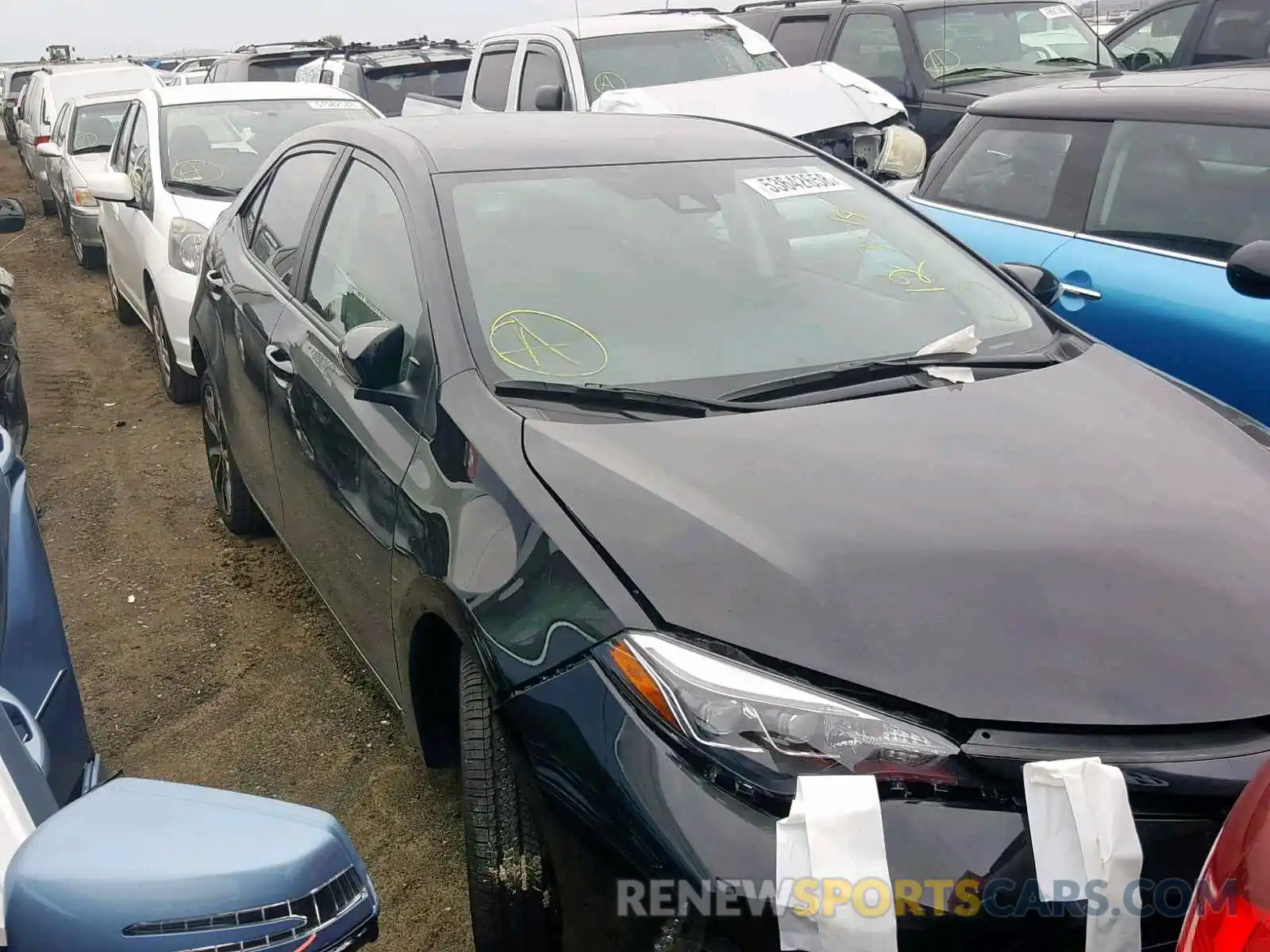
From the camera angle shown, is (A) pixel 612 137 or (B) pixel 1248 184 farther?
(B) pixel 1248 184

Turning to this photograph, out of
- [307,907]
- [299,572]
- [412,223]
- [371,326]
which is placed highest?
[412,223]

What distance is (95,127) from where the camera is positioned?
39.9 ft

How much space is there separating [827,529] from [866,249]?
1398 mm

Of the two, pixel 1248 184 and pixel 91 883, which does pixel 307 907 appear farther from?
pixel 1248 184

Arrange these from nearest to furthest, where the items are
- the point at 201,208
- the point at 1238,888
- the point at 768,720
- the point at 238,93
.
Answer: the point at 1238,888 < the point at 768,720 < the point at 201,208 < the point at 238,93

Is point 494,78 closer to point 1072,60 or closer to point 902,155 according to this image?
point 902,155

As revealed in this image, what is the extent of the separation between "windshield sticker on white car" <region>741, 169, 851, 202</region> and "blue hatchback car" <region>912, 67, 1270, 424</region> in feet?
1.90

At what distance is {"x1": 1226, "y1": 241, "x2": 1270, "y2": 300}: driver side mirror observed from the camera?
3.42 m

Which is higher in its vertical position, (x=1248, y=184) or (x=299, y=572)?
(x=1248, y=184)

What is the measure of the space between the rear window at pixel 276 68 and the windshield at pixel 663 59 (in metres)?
5.24

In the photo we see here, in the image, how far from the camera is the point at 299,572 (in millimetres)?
4598

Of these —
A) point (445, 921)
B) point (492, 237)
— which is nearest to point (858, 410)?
point (492, 237)

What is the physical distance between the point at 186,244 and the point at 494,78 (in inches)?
157

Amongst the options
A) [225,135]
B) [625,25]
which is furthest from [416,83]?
[225,135]
